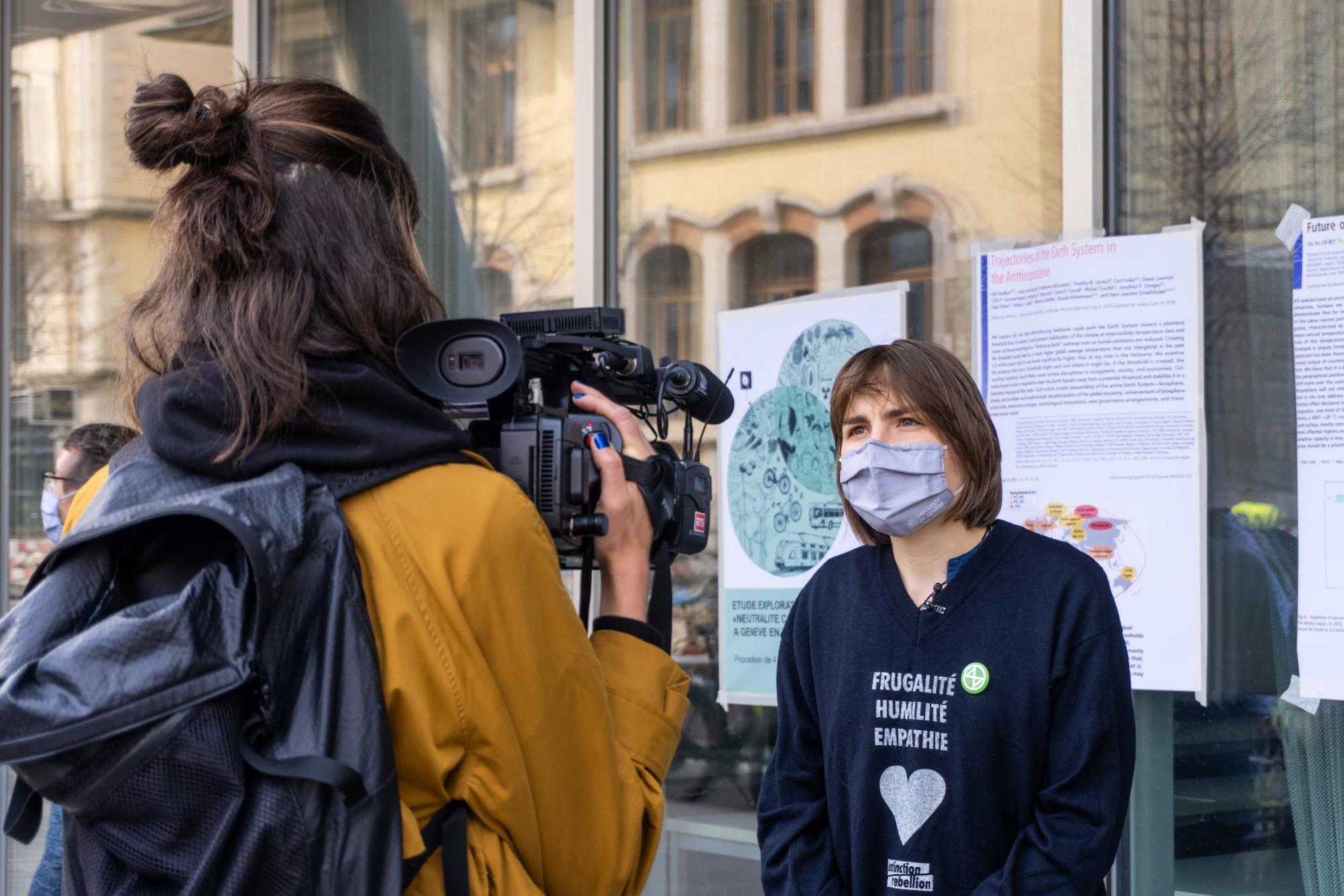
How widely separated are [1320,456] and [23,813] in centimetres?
287

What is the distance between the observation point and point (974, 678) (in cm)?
258

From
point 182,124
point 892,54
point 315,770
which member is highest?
point 892,54

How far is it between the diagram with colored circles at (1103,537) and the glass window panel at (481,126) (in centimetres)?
208

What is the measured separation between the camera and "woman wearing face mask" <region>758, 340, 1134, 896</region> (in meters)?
2.51

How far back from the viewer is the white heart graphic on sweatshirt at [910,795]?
257 cm

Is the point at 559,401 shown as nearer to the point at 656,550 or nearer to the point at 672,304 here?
the point at 656,550

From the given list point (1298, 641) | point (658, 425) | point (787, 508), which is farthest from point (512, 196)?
point (658, 425)

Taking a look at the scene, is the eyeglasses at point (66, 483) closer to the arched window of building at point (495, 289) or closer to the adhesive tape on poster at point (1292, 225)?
the arched window of building at point (495, 289)

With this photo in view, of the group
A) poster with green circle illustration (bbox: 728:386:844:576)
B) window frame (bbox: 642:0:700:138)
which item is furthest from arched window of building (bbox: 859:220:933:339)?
window frame (bbox: 642:0:700:138)

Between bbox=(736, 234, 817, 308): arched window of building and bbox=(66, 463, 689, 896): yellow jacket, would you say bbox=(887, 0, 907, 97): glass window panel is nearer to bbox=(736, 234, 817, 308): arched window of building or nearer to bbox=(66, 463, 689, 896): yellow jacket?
bbox=(736, 234, 817, 308): arched window of building

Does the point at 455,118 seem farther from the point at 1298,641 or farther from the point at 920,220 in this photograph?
the point at 1298,641

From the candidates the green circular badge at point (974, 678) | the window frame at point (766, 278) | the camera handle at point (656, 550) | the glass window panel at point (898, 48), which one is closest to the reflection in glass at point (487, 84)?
the window frame at point (766, 278)

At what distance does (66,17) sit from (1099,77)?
18.5 feet

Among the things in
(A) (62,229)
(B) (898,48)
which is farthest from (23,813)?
(A) (62,229)
